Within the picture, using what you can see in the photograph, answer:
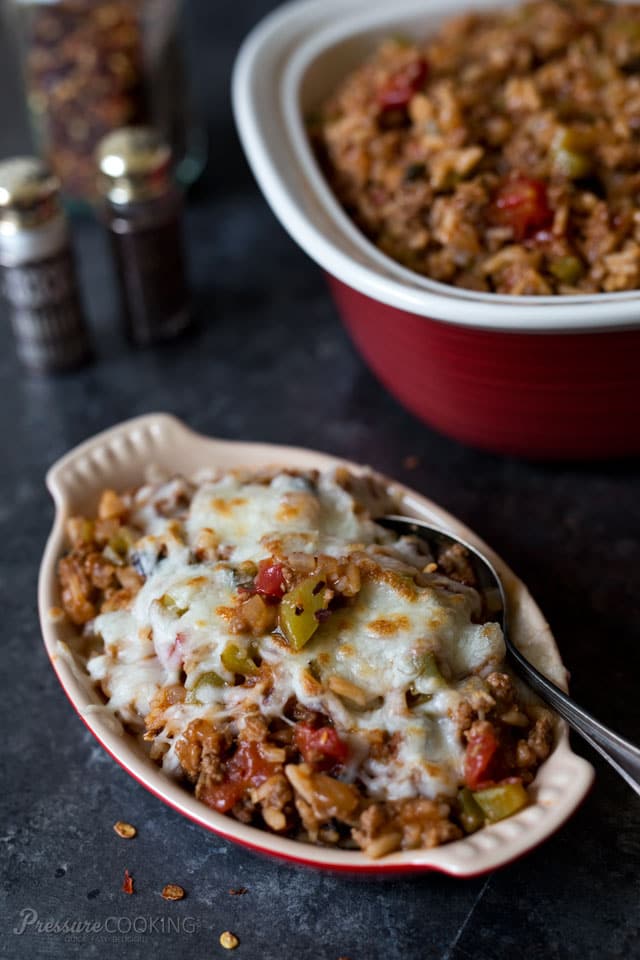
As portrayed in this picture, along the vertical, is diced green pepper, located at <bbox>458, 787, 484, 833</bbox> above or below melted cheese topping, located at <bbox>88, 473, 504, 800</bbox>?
below

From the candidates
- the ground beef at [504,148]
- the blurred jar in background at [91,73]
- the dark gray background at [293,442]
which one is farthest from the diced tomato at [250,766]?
the blurred jar in background at [91,73]

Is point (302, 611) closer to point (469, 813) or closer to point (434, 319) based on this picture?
point (469, 813)

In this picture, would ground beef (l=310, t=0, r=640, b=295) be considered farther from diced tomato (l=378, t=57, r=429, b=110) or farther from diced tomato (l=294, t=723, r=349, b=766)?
diced tomato (l=294, t=723, r=349, b=766)

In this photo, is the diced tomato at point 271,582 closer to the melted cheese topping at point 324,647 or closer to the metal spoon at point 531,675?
the melted cheese topping at point 324,647

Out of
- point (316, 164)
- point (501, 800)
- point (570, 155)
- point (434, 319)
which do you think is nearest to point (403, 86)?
point (316, 164)

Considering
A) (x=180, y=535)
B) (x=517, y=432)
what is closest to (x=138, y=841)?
(x=180, y=535)

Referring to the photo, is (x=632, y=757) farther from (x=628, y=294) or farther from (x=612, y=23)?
(x=612, y=23)

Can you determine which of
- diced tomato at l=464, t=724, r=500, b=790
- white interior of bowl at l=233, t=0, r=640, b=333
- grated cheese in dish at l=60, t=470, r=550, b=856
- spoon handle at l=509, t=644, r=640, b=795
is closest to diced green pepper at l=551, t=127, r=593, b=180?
white interior of bowl at l=233, t=0, r=640, b=333
